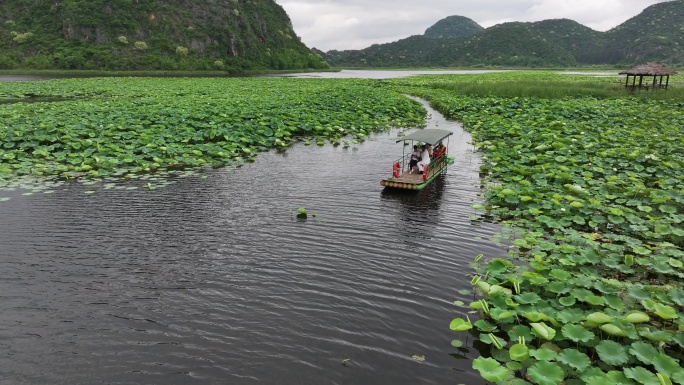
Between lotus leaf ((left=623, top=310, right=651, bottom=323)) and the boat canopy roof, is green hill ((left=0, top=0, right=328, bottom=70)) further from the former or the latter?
lotus leaf ((left=623, top=310, right=651, bottom=323))

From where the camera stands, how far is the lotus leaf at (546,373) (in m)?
4.30

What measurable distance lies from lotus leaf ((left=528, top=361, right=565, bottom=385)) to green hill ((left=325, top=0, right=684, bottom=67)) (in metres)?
147

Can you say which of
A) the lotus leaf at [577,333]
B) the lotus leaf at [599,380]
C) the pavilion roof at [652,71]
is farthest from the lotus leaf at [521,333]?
the pavilion roof at [652,71]

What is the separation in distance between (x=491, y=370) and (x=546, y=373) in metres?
0.58

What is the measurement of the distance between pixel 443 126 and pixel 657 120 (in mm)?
11176

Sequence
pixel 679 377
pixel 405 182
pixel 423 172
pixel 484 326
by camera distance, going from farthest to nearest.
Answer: pixel 423 172, pixel 405 182, pixel 484 326, pixel 679 377

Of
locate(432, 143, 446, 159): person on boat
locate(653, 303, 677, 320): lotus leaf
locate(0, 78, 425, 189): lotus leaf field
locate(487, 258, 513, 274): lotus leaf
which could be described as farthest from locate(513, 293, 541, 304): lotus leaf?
locate(0, 78, 425, 189): lotus leaf field

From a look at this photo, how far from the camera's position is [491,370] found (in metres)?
4.56

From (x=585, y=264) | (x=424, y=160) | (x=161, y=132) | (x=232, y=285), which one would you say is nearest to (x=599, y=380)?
(x=585, y=264)

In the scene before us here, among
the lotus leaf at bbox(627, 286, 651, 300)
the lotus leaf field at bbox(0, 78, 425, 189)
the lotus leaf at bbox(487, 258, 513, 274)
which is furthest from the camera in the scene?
the lotus leaf field at bbox(0, 78, 425, 189)

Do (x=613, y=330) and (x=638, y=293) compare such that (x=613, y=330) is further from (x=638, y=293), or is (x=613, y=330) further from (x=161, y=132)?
(x=161, y=132)

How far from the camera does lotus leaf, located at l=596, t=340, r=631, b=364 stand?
455cm

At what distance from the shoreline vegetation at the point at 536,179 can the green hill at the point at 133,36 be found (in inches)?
2921

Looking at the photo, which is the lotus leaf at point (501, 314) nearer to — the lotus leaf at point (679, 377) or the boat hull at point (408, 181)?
the lotus leaf at point (679, 377)
